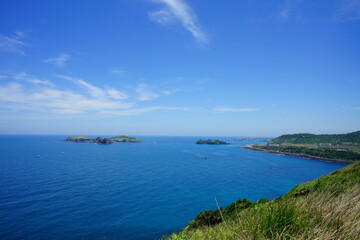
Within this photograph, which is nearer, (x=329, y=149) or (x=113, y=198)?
(x=113, y=198)

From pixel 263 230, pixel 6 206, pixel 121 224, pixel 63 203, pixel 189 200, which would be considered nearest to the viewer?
pixel 263 230

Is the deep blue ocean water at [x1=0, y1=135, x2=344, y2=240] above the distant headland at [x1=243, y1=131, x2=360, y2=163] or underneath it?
underneath

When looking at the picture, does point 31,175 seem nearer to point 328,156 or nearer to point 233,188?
point 233,188

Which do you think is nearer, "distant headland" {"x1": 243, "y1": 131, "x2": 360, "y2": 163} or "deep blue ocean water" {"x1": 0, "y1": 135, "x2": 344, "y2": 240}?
"deep blue ocean water" {"x1": 0, "y1": 135, "x2": 344, "y2": 240}

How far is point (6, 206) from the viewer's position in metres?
34.7

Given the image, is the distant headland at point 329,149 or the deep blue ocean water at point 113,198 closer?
the deep blue ocean water at point 113,198

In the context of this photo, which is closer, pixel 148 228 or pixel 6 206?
pixel 148 228

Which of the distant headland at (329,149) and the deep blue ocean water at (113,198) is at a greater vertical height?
the distant headland at (329,149)

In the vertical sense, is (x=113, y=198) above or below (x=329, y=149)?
below

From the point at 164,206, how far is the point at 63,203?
20927 millimetres

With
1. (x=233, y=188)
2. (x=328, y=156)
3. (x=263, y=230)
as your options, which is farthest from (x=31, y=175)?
(x=328, y=156)

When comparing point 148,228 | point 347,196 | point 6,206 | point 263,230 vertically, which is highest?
point 347,196

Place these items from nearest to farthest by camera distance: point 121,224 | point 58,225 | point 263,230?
point 263,230, point 58,225, point 121,224

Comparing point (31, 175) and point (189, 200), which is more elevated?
point (31, 175)
